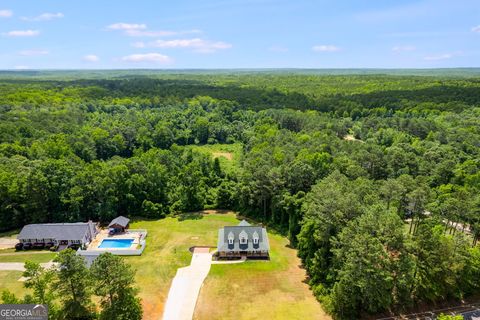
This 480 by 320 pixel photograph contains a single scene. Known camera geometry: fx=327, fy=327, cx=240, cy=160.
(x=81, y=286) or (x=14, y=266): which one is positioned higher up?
(x=81, y=286)

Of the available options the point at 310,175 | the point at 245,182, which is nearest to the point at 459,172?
the point at 310,175

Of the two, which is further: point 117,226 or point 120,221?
point 120,221

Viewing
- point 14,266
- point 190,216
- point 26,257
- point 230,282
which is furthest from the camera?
point 190,216

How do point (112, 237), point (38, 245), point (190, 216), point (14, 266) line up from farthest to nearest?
point (190, 216), point (112, 237), point (38, 245), point (14, 266)

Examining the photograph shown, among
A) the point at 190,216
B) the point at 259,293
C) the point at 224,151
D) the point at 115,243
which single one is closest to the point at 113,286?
the point at 259,293

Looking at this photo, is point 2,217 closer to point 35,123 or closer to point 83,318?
point 83,318

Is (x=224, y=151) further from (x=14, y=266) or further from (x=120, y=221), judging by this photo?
(x=14, y=266)
